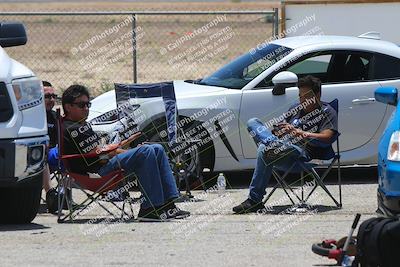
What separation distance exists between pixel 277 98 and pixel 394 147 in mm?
4282

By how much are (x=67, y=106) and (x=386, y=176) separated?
336 cm

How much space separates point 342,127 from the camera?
447 inches

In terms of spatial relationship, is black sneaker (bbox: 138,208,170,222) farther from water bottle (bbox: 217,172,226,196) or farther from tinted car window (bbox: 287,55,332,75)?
tinted car window (bbox: 287,55,332,75)

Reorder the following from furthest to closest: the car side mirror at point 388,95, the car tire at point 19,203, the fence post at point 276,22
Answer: the fence post at point 276,22
the car tire at point 19,203
the car side mirror at point 388,95

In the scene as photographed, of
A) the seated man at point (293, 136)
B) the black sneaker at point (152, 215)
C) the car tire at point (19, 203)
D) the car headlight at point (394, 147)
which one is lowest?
the black sneaker at point (152, 215)

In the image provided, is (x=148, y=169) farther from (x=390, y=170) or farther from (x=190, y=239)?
(x=390, y=170)

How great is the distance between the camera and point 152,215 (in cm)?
916

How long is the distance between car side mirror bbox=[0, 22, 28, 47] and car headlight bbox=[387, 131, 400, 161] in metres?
4.07

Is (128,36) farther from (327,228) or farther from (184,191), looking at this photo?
(327,228)

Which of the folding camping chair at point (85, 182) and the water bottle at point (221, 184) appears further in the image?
the water bottle at point (221, 184)

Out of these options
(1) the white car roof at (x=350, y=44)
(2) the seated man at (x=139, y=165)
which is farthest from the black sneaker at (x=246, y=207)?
(1) the white car roof at (x=350, y=44)

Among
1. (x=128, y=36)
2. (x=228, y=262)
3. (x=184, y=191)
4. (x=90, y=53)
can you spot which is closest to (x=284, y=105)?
(x=184, y=191)

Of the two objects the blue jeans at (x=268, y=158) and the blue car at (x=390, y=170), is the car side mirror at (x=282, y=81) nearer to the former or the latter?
the blue jeans at (x=268, y=158)

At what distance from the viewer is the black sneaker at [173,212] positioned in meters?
9.20
